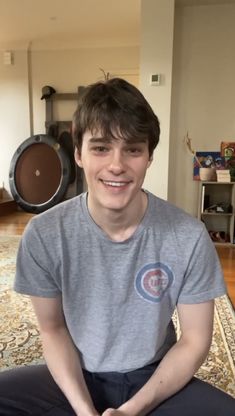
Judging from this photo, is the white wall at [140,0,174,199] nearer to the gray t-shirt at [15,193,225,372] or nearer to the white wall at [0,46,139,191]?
the white wall at [0,46,139,191]

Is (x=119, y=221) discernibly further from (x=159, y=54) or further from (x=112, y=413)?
(x=159, y=54)

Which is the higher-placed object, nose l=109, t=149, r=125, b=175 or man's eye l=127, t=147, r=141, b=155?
man's eye l=127, t=147, r=141, b=155

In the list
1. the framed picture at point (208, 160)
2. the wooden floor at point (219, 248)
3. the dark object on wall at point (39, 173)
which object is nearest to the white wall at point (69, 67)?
the dark object on wall at point (39, 173)

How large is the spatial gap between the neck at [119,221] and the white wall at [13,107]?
4.36 metres

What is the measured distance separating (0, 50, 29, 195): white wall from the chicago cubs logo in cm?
444

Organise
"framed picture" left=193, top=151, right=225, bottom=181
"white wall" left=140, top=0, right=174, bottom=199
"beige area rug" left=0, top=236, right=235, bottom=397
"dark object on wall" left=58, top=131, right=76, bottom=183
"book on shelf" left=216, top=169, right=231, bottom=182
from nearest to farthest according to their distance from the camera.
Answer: "beige area rug" left=0, top=236, right=235, bottom=397 → "white wall" left=140, top=0, right=174, bottom=199 → "book on shelf" left=216, top=169, right=231, bottom=182 → "framed picture" left=193, top=151, right=225, bottom=181 → "dark object on wall" left=58, top=131, right=76, bottom=183

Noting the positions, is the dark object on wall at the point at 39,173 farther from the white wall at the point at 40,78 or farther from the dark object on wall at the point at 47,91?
the dark object on wall at the point at 47,91

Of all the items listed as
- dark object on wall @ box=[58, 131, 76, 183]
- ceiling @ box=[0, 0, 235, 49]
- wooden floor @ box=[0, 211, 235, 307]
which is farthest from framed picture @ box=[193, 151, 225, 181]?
dark object on wall @ box=[58, 131, 76, 183]

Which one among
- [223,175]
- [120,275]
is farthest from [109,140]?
[223,175]

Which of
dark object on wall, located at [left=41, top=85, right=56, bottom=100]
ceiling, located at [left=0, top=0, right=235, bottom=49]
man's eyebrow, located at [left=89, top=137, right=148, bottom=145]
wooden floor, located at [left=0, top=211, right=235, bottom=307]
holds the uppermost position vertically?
ceiling, located at [left=0, top=0, right=235, bottom=49]

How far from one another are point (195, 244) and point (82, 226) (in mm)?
263

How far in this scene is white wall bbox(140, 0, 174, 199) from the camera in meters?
2.81

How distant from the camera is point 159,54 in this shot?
285 centimetres

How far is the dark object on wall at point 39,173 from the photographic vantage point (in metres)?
4.40
